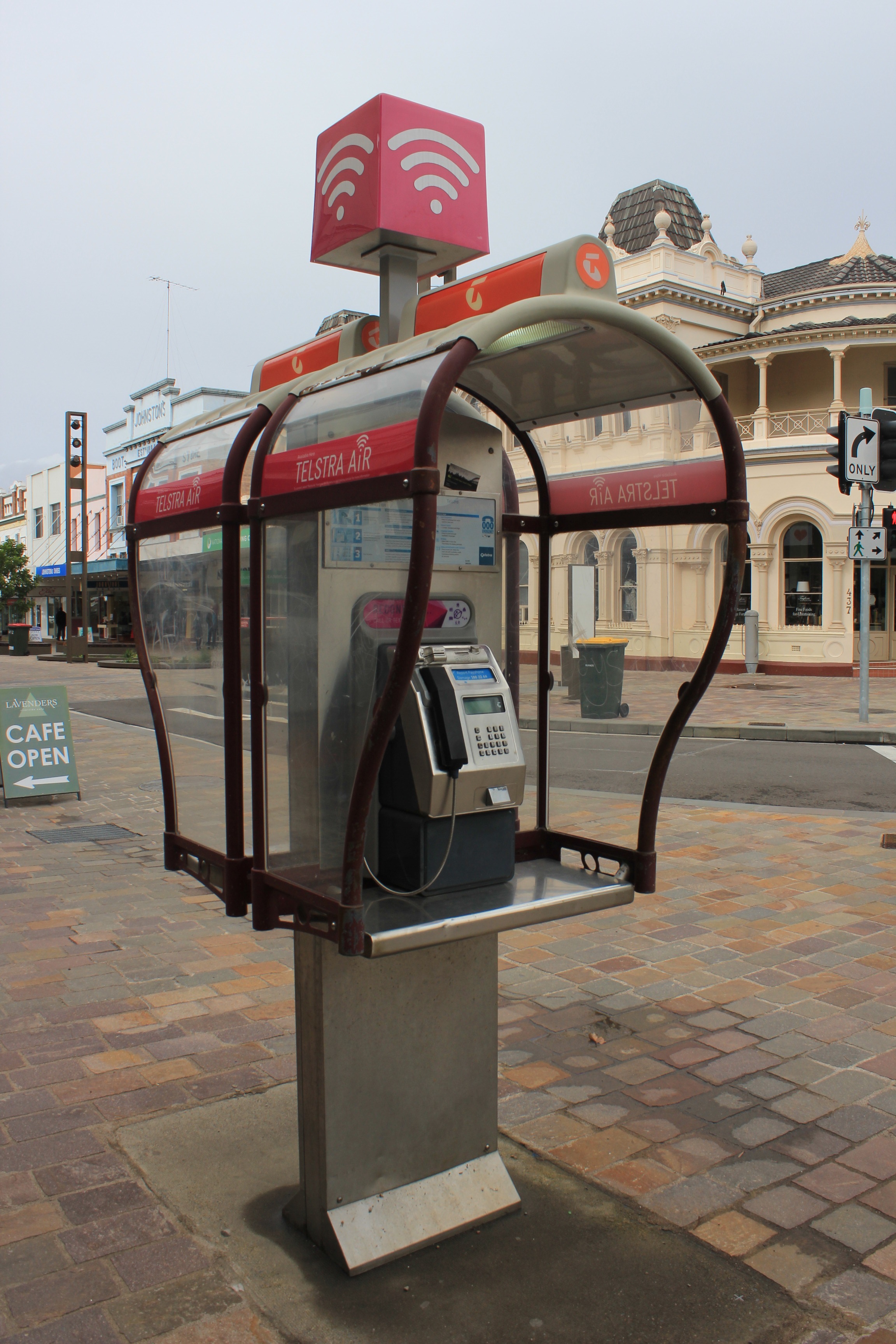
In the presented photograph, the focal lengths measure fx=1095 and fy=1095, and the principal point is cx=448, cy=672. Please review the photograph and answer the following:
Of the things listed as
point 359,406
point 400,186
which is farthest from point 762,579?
Answer: point 359,406

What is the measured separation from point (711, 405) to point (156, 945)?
153 inches

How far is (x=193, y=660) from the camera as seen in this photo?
3436 millimetres

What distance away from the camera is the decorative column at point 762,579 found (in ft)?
82.4

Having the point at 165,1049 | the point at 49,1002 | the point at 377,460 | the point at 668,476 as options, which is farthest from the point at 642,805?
the point at 49,1002

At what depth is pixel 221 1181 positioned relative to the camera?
3.28m

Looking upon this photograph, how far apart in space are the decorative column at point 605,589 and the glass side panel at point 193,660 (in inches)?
63.5

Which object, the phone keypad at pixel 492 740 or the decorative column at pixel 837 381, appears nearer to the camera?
the phone keypad at pixel 492 740

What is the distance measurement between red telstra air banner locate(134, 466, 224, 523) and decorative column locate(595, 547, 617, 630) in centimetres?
166

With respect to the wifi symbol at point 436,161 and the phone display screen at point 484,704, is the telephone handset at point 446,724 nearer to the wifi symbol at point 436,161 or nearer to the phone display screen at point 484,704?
the phone display screen at point 484,704

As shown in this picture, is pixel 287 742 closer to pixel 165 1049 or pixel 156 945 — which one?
pixel 165 1049

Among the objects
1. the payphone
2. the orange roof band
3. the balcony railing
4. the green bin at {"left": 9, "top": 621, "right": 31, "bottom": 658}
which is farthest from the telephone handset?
the green bin at {"left": 9, "top": 621, "right": 31, "bottom": 658}

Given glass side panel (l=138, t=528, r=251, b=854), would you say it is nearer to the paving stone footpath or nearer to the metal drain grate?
the paving stone footpath

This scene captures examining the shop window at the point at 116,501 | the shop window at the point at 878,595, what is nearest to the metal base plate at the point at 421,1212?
the shop window at the point at 878,595

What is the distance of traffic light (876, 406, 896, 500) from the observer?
11.2 metres
